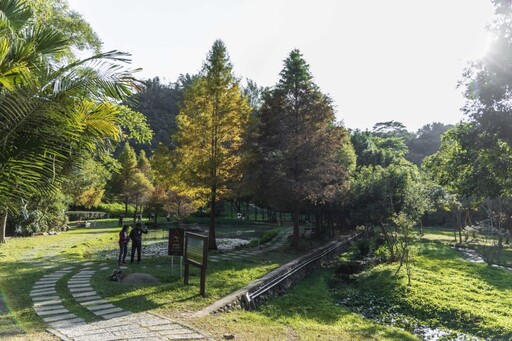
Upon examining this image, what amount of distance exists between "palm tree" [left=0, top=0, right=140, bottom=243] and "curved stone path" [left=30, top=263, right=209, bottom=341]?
99.7 inches

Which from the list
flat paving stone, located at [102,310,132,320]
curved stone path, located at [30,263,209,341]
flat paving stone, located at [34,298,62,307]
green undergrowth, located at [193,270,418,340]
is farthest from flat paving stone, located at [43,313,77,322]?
green undergrowth, located at [193,270,418,340]

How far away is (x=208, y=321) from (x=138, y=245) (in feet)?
23.6

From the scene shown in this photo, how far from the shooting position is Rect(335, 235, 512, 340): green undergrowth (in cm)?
1021

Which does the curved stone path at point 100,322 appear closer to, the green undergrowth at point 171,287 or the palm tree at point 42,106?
the green undergrowth at point 171,287

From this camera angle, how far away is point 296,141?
19.1m

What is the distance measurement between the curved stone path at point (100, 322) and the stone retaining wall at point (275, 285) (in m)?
1.23

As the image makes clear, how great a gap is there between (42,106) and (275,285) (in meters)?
9.72

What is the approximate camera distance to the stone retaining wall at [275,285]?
8731 mm

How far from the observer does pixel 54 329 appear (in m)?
6.11

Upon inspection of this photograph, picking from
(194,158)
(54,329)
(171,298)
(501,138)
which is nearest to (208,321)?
(171,298)

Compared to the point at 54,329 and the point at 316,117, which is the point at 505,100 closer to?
the point at 316,117

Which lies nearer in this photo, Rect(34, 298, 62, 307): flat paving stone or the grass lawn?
the grass lawn

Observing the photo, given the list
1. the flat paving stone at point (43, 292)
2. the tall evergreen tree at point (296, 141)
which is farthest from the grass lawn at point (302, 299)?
the tall evergreen tree at point (296, 141)

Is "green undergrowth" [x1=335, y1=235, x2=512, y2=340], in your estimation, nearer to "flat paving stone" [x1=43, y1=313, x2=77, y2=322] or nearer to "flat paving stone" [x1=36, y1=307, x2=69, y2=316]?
"flat paving stone" [x1=43, y1=313, x2=77, y2=322]
